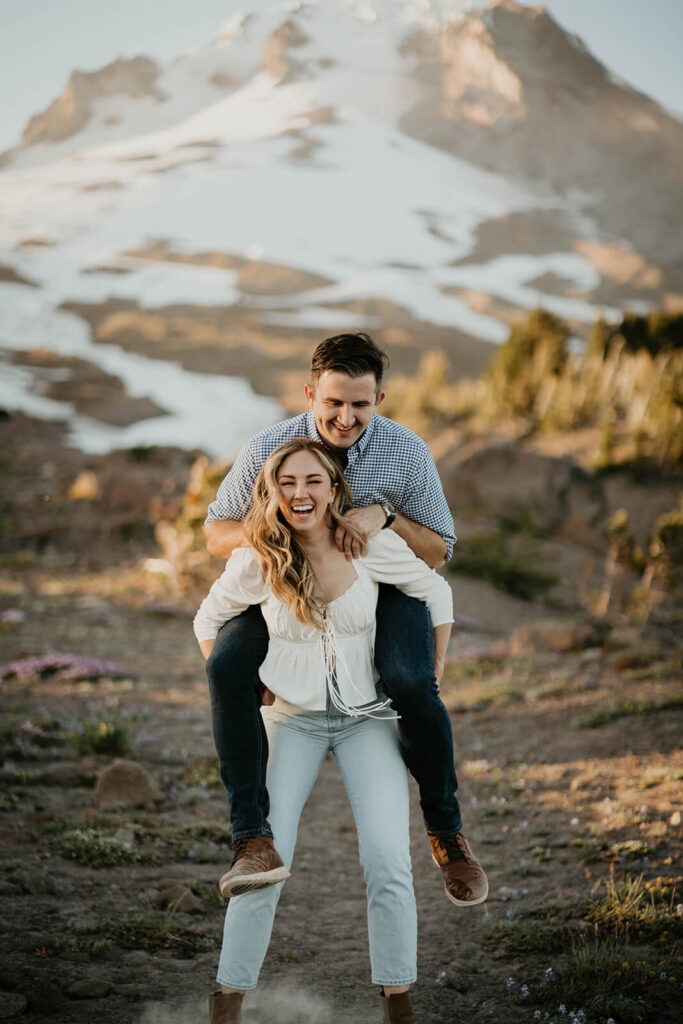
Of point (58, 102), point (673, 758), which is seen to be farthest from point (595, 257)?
point (58, 102)

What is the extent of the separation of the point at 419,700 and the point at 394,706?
0.39 feet

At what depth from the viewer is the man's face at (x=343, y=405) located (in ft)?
10.2

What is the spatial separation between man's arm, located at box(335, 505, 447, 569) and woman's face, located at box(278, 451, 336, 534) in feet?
0.40

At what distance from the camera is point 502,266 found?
88812mm

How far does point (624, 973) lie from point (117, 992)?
6.56ft

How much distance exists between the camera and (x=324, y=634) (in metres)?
3.01

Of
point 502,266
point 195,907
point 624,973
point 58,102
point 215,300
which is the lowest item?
point 195,907

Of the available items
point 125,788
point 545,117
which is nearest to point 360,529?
point 125,788

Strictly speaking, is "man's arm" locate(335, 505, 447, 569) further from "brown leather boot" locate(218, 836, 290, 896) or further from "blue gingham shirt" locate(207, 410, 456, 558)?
"brown leather boot" locate(218, 836, 290, 896)

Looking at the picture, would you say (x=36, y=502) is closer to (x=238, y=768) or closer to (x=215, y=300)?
(x=238, y=768)

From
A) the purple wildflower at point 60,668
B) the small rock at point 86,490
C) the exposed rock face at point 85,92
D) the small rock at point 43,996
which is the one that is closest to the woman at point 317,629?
the small rock at point 43,996

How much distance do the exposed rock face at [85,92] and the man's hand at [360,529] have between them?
510 ft

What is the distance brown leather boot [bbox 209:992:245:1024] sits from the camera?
271 cm

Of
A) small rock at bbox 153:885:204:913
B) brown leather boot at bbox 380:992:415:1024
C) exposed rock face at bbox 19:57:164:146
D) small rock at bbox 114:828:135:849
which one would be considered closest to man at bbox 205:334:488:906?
brown leather boot at bbox 380:992:415:1024
